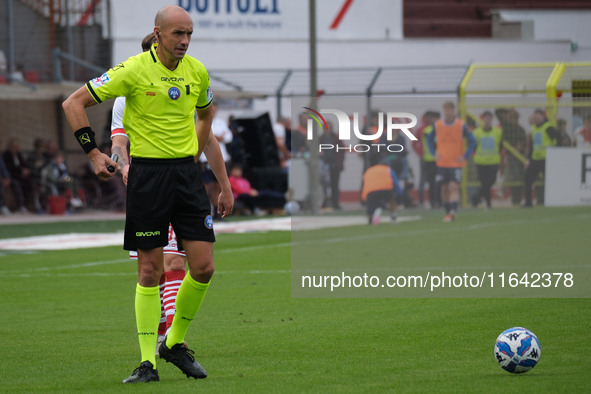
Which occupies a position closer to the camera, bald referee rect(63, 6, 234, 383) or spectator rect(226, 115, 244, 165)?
bald referee rect(63, 6, 234, 383)

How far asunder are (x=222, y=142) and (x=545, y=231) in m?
10.3

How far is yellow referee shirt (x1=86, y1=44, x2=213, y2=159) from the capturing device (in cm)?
619

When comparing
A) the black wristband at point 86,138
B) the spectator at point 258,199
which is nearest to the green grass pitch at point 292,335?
the black wristband at point 86,138

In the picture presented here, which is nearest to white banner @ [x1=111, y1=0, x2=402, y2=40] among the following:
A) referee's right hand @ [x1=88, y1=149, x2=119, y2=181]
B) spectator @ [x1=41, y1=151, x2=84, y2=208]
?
spectator @ [x1=41, y1=151, x2=84, y2=208]

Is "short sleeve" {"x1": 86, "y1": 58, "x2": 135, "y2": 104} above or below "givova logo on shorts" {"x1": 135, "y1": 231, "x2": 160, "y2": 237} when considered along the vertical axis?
above

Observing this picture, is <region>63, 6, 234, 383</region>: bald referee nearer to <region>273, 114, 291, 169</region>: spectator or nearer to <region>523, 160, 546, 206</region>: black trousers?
<region>523, 160, 546, 206</region>: black trousers

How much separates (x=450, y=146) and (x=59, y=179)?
12257 millimetres

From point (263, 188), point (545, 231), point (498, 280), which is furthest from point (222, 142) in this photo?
point (498, 280)

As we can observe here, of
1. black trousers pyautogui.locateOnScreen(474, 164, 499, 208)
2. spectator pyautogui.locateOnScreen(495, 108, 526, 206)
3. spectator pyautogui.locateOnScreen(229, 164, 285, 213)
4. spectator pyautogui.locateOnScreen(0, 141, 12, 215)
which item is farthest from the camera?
spectator pyautogui.locateOnScreen(0, 141, 12, 215)

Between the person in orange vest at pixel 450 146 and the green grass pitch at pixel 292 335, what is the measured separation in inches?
45.0

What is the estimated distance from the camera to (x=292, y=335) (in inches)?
313

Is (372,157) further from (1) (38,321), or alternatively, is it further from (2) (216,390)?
(2) (216,390)

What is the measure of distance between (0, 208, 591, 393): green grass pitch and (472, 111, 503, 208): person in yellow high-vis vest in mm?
661

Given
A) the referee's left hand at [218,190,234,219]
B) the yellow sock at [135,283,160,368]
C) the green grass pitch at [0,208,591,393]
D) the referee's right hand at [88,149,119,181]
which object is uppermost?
the referee's right hand at [88,149,119,181]
